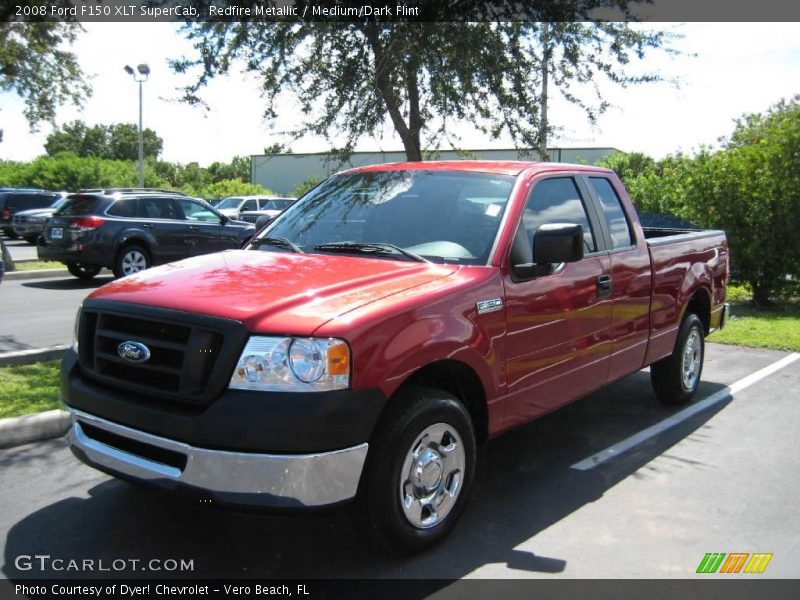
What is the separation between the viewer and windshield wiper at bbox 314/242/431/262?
415 centimetres

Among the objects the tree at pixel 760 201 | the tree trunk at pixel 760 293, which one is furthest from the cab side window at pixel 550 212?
the tree trunk at pixel 760 293

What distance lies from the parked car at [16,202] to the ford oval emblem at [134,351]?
26752 mm

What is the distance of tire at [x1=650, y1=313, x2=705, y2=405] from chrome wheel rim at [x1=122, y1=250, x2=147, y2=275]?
417 inches

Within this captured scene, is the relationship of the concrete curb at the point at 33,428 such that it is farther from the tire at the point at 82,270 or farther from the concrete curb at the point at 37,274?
the concrete curb at the point at 37,274

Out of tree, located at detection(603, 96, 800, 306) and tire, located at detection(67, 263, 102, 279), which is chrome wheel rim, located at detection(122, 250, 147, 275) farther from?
tree, located at detection(603, 96, 800, 306)

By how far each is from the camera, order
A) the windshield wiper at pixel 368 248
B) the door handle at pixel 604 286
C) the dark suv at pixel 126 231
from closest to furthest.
→ the windshield wiper at pixel 368 248
the door handle at pixel 604 286
the dark suv at pixel 126 231

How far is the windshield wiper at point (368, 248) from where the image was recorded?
4148 millimetres

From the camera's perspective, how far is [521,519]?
13.4 ft

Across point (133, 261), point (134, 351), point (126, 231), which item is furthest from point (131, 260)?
point (134, 351)

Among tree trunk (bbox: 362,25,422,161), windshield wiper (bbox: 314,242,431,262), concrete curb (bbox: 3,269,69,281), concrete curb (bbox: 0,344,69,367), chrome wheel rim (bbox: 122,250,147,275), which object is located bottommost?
concrete curb (bbox: 0,344,69,367)

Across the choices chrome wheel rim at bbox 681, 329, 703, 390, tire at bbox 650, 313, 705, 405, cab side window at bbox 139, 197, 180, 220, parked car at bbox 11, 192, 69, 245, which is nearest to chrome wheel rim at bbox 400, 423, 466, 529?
tire at bbox 650, 313, 705, 405

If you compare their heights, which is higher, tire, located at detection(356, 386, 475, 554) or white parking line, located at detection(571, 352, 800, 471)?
tire, located at detection(356, 386, 475, 554)

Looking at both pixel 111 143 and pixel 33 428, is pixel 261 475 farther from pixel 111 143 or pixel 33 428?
pixel 111 143

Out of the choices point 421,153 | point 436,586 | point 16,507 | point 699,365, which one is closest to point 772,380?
point 699,365
